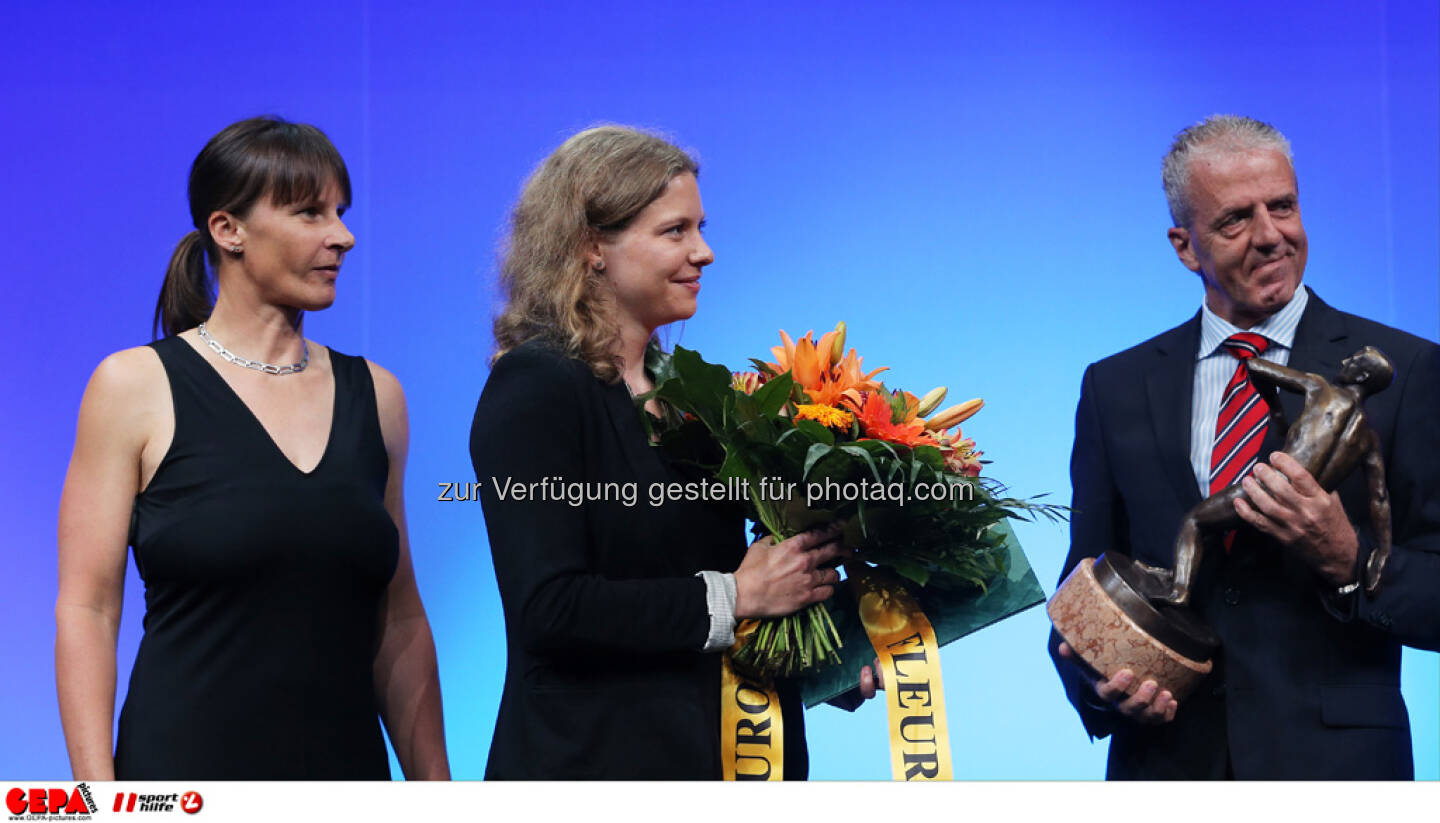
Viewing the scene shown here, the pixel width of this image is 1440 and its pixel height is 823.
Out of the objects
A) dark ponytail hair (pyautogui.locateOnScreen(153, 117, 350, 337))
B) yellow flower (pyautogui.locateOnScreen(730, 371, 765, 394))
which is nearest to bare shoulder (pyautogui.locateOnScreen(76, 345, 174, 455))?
dark ponytail hair (pyautogui.locateOnScreen(153, 117, 350, 337))

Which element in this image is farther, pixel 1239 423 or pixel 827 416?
pixel 1239 423

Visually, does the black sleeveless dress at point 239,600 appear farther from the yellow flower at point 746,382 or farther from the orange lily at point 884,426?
the orange lily at point 884,426

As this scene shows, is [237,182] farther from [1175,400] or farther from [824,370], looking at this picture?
[1175,400]

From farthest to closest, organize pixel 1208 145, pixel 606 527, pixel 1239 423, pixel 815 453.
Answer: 1. pixel 1208 145
2. pixel 1239 423
3. pixel 606 527
4. pixel 815 453

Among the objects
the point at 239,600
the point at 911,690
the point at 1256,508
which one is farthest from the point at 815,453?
the point at 239,600

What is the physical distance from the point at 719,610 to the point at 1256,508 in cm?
78

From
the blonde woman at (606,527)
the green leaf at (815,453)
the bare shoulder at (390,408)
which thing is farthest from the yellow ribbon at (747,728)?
the bare shoulder at (390,408)

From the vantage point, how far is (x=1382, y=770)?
2055mm

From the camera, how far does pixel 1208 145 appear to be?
2.31 meters

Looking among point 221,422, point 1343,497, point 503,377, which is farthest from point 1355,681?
point 221,422

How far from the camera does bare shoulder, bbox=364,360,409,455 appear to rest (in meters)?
2.11

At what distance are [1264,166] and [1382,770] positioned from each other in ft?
3.06
